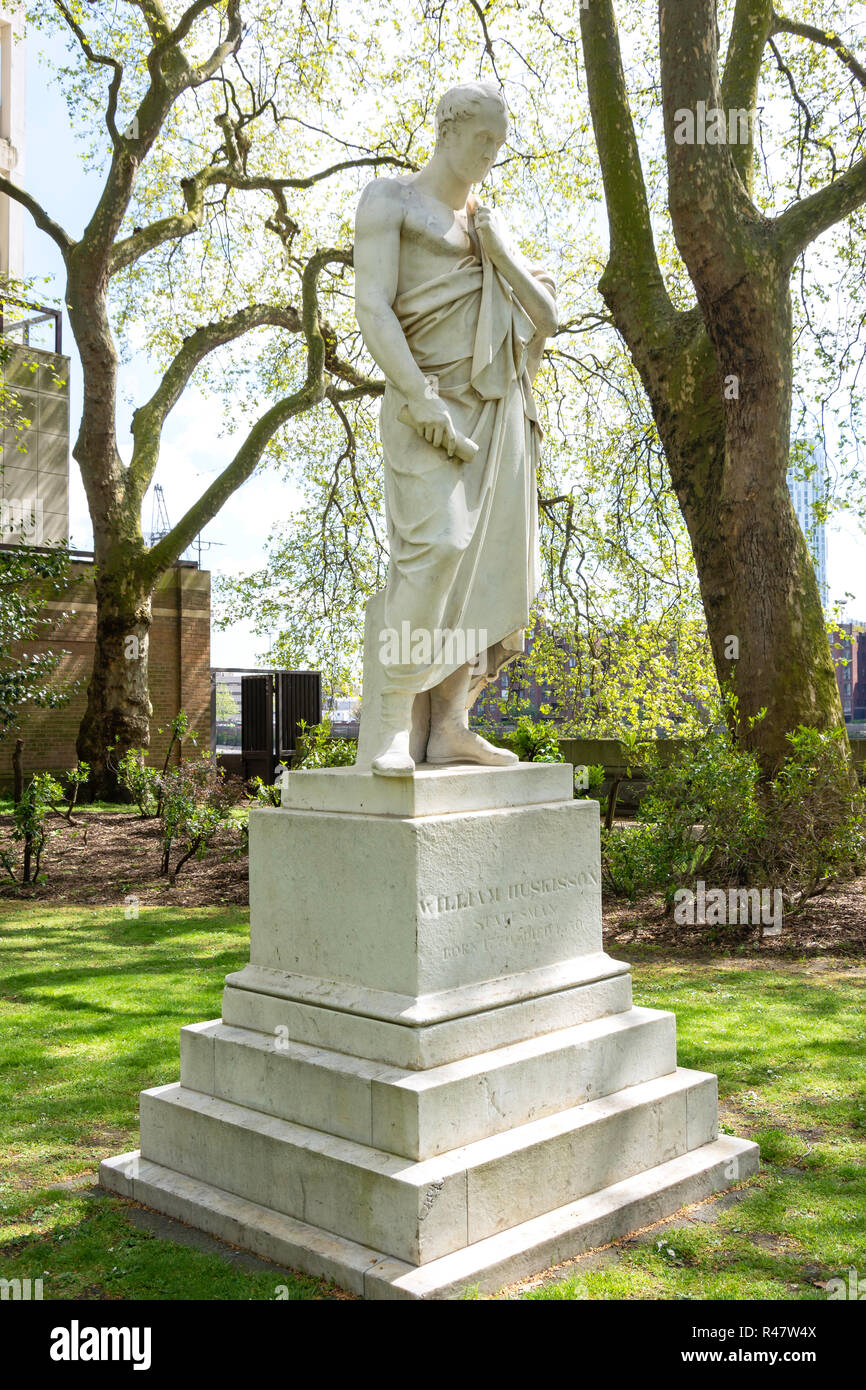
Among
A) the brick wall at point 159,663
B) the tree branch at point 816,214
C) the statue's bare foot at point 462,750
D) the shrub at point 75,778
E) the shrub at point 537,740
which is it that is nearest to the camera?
the statue's bare foot at point 462,750

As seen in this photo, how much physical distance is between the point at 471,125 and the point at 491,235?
390 mm

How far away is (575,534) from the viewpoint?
16.7m

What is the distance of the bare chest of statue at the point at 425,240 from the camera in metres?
4.01

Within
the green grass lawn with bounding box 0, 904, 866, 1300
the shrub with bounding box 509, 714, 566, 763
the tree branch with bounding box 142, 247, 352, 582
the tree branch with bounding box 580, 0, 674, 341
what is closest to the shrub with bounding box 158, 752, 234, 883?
the green grass lawn with bounding box 0, 904, 866, 1300

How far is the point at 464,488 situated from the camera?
401cm

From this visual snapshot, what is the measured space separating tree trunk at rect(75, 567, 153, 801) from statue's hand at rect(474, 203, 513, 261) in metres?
13.2

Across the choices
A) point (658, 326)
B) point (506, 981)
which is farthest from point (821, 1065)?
point (658, 326)

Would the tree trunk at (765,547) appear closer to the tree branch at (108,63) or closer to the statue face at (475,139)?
the statue face at (475,139)

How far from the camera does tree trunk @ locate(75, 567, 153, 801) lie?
16.3 meters

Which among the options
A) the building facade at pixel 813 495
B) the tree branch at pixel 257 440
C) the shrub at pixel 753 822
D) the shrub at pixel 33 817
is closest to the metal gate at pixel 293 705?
the tree branch at pixel 257 440

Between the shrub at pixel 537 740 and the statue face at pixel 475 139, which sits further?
the shrub at pixel 537 740

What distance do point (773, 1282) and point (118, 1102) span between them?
9.81 ft

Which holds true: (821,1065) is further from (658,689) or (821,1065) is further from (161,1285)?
(658,689)

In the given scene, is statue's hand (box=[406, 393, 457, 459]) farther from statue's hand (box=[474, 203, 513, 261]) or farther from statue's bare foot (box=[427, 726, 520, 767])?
statue's bare foot (box=[427, 726, 520, 767])
